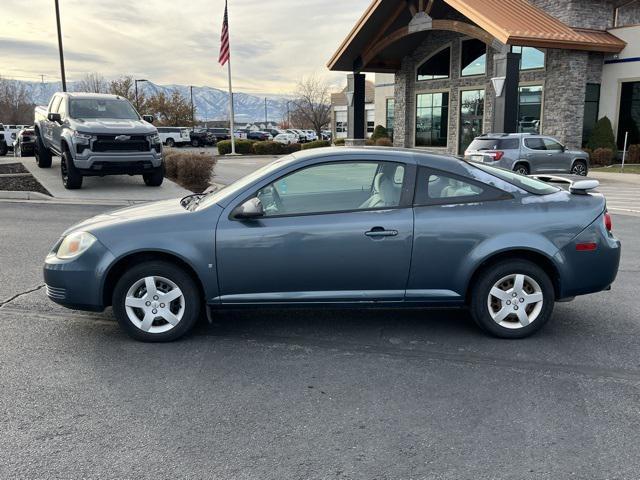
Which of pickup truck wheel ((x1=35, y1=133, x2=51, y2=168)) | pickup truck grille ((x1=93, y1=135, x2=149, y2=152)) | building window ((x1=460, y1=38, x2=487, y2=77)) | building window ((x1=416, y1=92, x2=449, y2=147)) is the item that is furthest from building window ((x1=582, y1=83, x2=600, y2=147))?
pickup truck wheel ((x1=35, y1=133, x2=51, y2=168))

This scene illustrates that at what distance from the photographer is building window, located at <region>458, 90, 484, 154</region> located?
28875 mm

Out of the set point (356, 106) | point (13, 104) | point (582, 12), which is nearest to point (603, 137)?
point (582, 12)

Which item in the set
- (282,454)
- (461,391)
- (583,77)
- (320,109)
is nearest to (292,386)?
(282,454)

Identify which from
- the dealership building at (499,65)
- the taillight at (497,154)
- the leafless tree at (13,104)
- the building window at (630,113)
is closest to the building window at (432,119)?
the dealership building at (499,65)

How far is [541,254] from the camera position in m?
4.62

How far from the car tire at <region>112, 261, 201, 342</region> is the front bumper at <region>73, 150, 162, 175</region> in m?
9.40

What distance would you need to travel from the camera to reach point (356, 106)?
31.8 m

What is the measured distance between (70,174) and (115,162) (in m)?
1.37

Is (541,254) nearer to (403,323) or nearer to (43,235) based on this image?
(403,323)

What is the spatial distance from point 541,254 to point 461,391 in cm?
144

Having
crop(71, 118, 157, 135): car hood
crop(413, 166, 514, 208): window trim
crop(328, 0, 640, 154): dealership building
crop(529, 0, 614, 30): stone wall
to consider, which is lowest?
crop(413, 166, 514, 208): window trim

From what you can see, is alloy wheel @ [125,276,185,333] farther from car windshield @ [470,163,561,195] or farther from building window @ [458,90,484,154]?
building window @ [458,90,484,154]

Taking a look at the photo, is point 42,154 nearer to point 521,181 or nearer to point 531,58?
point 521,181

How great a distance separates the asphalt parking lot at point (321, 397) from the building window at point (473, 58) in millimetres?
25456
